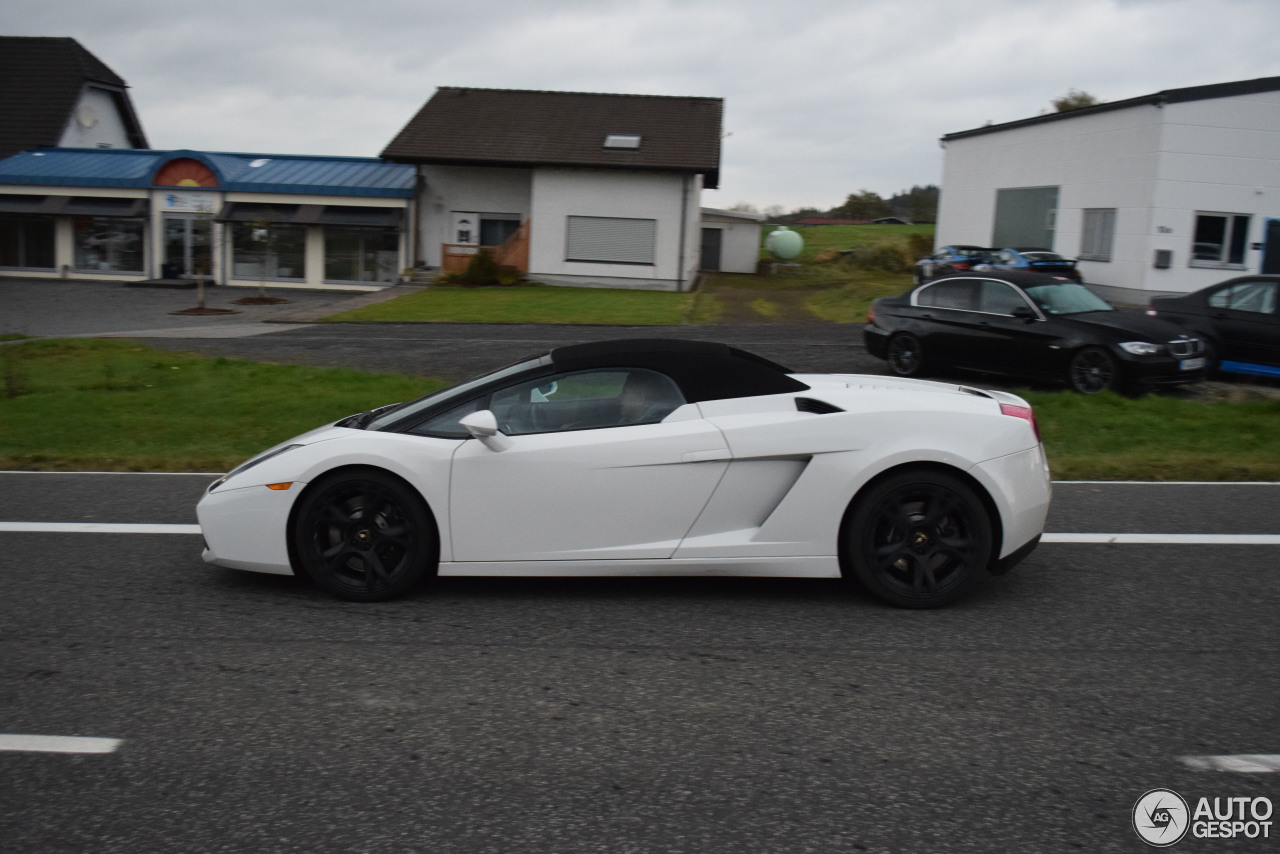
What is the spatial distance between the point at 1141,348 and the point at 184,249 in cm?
3414

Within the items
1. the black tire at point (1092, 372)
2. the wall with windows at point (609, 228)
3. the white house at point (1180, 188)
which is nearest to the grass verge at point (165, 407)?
the black tire at point (1092, 372)

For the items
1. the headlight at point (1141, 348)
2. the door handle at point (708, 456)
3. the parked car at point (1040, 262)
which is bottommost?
the door handle at point (708, 456)

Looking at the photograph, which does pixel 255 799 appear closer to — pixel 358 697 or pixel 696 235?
pixel 358 697

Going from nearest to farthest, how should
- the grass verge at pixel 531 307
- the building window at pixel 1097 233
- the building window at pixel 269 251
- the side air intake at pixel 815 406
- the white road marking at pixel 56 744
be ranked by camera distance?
the white road marking at pixel 56 744 < the side air intake at pixel 815 406 < the grass verge at pixel 531 307 < the building window at pixel 1097 233 < the building window at pixel 269 251

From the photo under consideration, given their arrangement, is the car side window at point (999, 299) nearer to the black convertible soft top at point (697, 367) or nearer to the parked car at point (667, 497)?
the parked car at point (667, 497)

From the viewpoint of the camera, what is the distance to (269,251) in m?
37.4

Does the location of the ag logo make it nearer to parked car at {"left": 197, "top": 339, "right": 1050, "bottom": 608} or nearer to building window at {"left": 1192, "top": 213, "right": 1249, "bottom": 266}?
parked car at {"left": 197, "top": 339, "right": 1050, "bottom": 608}

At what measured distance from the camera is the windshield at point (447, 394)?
18.1ft

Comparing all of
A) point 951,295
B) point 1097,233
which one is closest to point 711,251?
point 1097,233

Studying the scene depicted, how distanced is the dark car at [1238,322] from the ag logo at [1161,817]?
11.8m

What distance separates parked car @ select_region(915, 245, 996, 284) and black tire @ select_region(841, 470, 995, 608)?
2537cm

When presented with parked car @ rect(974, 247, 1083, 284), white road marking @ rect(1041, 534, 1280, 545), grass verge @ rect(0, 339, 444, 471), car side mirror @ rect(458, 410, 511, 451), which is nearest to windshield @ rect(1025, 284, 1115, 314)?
white road marking @ rect(1041, 534, 1280, 545)

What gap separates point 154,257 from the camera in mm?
38250

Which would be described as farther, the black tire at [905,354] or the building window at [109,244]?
the building window at [109,244]
